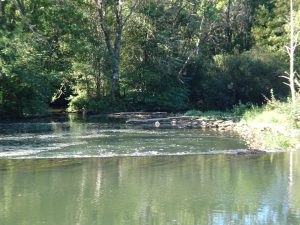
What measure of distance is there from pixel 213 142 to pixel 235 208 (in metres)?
10.9

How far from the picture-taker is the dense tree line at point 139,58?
33.6 metres

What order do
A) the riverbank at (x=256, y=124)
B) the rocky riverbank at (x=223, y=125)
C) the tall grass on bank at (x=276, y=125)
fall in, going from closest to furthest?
the tall grass on bank at (x=276, y=125), the riverbank at (x=256, y=124), the rocky riverbank at (x=223, y=125)

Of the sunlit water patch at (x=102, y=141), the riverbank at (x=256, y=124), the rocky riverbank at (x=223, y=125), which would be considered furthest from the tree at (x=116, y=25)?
the sunlit water patch at (x=102, y=141)

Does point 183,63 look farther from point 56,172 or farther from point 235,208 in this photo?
point 235,208

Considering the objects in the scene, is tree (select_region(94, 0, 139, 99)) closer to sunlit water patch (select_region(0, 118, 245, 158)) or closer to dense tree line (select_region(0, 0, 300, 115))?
dense tree line (select_region(0, 0, 300, 115))

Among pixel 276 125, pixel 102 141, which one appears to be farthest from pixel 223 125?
pixel 102 141

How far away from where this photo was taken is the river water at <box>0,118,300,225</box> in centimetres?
883

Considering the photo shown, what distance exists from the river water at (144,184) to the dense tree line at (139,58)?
15.0m

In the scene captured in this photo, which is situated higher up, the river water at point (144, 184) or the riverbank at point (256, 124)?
the riverbank at point (256, 124)

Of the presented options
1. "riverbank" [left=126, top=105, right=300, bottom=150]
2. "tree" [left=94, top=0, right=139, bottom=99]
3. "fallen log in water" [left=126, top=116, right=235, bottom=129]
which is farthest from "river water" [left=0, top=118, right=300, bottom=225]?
"tree" [left=94, top=0, right=139, bottom=99]

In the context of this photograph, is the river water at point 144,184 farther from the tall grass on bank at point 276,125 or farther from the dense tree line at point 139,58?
the dense tree line at point 139,58

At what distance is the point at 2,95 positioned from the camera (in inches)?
1172

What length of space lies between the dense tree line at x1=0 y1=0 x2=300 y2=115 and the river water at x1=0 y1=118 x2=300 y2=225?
14955 mm

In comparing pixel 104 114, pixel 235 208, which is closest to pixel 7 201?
pixel 235 208
